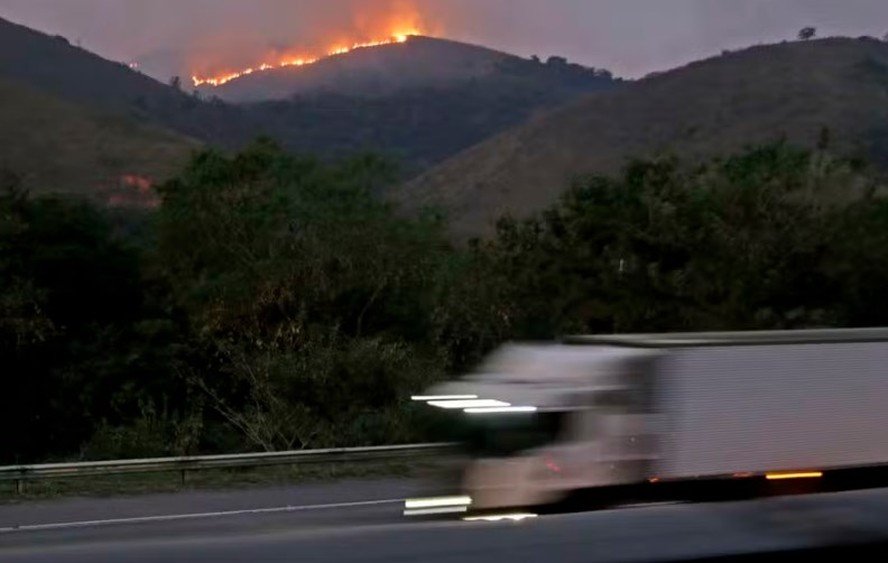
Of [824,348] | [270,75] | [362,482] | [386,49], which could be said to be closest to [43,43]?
[270,75]

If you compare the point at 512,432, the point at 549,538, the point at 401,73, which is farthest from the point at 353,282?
the point at 401,73

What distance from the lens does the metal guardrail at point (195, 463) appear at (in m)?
18.0

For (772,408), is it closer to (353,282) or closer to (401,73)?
(353,282)

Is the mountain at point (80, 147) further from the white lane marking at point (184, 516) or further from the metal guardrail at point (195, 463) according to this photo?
the white lane marking at point (184, 516)

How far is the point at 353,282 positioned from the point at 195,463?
1093cm

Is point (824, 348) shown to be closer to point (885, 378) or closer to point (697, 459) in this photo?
point (885, 378)

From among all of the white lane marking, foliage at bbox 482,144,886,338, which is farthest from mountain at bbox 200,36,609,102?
the white lane marking

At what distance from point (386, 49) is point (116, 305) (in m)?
141

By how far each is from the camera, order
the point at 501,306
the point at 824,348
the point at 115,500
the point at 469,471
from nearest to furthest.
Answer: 1. the point at 469,471
2. the point at 824,348
3. the point at 115,500
4. the point at 501,306

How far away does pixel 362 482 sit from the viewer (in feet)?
65.9

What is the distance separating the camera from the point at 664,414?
12.7 m

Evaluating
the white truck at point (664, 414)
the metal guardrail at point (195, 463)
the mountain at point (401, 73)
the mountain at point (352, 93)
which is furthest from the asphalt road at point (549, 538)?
the mountain at point (401, 73)

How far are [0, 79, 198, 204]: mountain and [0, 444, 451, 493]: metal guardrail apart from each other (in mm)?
54974

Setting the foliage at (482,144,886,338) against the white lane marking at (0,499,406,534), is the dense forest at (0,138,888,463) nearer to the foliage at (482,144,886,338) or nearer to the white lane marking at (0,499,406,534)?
the foliage at (482,144,886,338)
